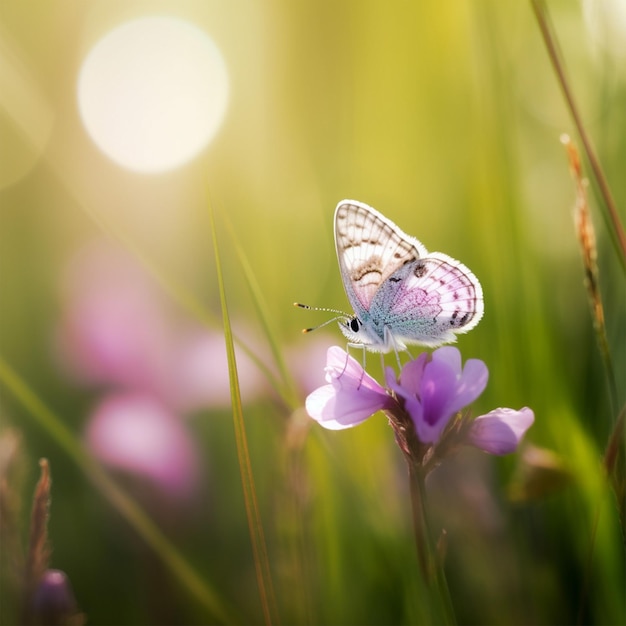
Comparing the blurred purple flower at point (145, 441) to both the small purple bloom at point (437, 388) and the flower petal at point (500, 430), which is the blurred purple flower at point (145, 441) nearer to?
the small purple bloom at point (437, 388)

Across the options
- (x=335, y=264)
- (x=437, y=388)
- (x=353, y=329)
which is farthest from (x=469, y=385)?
(x=335, y=264)

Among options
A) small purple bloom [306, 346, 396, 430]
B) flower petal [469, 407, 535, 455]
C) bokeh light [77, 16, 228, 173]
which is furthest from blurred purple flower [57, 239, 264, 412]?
flower petal [469, 407, 535, 455]

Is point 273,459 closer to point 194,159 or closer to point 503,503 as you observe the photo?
point 503,503

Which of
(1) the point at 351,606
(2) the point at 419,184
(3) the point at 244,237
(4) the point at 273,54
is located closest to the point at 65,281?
(3) the point at 244,237

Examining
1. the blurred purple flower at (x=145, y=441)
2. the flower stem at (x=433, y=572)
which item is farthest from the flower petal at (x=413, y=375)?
the blurred purple flower at (x=145, y=441)

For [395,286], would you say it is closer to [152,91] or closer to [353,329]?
[353,329]
